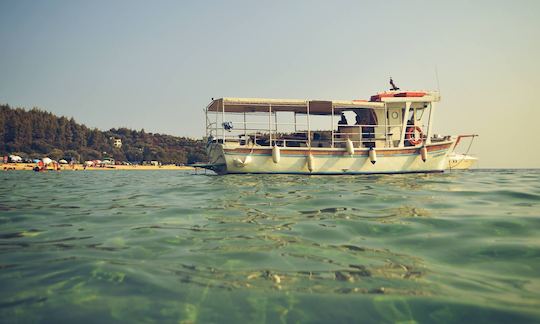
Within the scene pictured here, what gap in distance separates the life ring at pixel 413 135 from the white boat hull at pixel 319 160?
981 mm

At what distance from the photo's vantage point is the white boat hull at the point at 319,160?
54.2 feet

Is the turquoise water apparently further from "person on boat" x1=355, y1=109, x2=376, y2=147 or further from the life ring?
the life ring

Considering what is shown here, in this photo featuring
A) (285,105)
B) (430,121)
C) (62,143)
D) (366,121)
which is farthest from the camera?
(62,143)

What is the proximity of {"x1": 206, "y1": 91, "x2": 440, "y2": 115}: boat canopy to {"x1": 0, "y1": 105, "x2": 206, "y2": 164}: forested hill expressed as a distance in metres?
81.1

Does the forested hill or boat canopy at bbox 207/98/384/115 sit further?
the forested hill

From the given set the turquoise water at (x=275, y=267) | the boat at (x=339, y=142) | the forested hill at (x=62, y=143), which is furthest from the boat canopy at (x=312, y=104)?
the forested hill at (x=62, y=143)

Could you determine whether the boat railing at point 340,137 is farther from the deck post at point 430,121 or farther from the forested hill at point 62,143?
the forested hill at point 62,143

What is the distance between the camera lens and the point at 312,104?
17469 millimetres

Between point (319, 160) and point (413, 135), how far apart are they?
25.1 ft

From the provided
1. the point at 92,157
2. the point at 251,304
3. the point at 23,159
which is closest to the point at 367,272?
the point at 251,304

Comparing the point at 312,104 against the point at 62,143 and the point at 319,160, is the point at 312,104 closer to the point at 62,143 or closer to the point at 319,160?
the point at 319,160

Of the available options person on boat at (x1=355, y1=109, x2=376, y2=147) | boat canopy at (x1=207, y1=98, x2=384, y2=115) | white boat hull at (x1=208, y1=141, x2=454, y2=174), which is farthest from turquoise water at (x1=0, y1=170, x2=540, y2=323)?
person on boat at (x1=355, y1=109, x2=376, y2=147)

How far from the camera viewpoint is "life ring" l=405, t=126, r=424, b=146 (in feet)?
64.1

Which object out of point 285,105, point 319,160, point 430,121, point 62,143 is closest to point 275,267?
point 319,160
